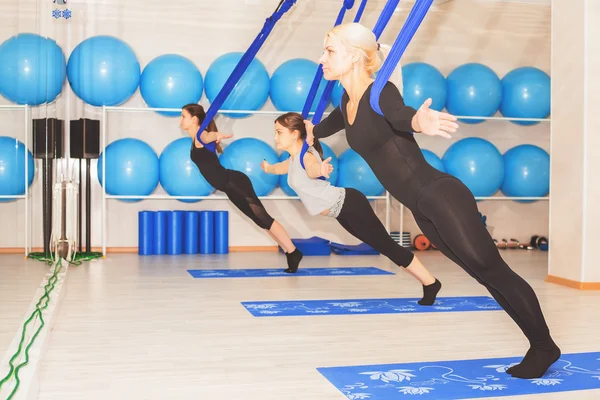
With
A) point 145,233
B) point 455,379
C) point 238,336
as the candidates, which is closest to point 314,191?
point 238,336

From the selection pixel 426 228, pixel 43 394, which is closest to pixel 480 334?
pixel 426 228

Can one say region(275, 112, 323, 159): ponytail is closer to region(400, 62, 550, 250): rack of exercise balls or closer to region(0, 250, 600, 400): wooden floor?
region(0, 250, 600, 400): wooden floor

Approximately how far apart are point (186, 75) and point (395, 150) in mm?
4236

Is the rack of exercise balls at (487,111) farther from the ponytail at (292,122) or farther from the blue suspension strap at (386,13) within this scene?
the blue suspension strap at (386,13)

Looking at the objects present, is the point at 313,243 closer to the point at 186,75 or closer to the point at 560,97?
the point at 186,75

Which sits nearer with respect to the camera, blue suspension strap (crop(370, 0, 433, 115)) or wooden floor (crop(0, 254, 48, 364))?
blue suspension strap (crop(370, 0, 433, 115))

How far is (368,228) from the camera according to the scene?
4105 mm

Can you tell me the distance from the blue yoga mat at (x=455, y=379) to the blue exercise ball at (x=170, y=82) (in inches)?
169

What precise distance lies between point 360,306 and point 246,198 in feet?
5.46

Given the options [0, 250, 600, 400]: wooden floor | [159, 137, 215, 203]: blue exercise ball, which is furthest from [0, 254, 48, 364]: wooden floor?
[159, 137, 215, 203]: blue exercise ball

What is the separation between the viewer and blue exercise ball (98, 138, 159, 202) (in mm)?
6266

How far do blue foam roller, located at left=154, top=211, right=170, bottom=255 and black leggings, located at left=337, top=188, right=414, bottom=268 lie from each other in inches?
114

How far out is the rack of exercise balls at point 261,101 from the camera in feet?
20.7

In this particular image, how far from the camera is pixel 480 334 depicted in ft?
10.8
